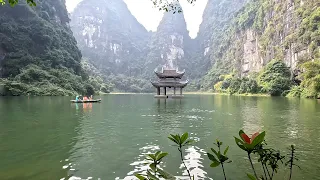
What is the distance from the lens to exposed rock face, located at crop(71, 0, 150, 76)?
518ft

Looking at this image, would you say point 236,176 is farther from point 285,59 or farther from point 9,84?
point 285,59

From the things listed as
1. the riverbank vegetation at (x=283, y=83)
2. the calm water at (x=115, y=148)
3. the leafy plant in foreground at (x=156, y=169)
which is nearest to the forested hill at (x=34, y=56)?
the riverbank vegetation at (x=283, y=83)

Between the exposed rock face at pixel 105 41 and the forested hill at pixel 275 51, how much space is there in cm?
Answer: 6079

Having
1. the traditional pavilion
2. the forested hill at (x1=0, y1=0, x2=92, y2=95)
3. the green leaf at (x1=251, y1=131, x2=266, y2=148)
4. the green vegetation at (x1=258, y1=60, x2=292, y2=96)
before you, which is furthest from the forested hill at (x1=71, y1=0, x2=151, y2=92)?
the green leaf at (x1=251, y1=131, x2=266, y2=148)

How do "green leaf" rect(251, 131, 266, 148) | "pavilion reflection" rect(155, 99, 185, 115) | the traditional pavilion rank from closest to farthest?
"green leaf" rect(251, 131, 266, 148) < "pavilion reflection" rect(155, 99, 185, 115) < the traditional pavilion

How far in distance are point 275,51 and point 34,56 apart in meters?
58.4

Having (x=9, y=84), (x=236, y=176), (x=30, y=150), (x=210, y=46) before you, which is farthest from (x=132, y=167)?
(x=210, y=46)

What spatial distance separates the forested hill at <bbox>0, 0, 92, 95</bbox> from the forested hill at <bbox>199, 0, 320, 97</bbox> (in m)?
40.7

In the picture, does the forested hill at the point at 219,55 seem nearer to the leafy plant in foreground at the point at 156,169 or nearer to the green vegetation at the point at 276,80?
the green vegetation at the point at 276,80

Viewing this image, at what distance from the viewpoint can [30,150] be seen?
8578mm

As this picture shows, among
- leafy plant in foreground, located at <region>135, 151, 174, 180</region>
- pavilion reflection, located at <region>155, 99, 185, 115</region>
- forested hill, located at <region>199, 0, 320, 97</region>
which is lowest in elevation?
pavilion reflection, located at <region>155, 99, 185, 115</region>

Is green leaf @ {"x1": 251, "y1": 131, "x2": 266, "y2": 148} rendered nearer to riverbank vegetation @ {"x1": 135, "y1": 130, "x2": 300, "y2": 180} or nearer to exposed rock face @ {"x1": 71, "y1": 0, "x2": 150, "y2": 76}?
riverbank vegetation @ {"x1": 135, "y1": 130, "x2": 300, "y2": 180}

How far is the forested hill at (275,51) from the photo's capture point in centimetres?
4878

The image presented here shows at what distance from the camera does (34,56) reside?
5928cm
